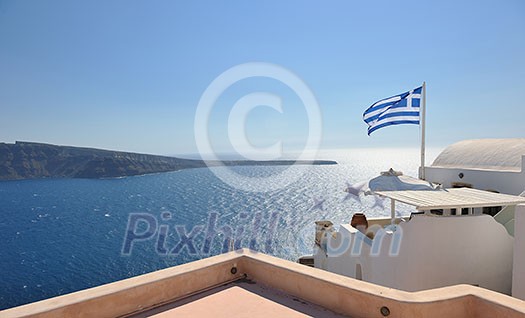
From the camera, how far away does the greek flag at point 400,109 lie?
10195 millimetres

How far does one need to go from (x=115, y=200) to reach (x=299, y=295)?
80232 millimetres

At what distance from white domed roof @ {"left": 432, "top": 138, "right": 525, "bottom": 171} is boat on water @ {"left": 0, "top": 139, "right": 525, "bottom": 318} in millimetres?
3015

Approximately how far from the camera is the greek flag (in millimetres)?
10195

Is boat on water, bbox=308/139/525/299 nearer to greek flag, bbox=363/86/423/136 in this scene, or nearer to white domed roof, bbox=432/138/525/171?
white domed roof, bbox=432/138/525/171

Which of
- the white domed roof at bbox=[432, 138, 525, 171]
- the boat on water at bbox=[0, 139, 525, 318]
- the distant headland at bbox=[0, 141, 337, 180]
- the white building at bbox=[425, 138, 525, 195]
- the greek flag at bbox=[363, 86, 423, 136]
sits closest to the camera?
the boat on water at bbox=[0, 139, 525, 318]

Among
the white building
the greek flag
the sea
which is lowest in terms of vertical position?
the sea

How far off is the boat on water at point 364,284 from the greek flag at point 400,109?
393 cm

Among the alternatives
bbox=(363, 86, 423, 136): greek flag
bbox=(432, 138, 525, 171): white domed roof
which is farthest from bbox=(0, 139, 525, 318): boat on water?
bbox=(363, 86, 423, 136): greek flag

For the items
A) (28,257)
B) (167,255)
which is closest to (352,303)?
(167,255)

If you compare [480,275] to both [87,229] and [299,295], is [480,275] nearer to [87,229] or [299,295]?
[299,295]

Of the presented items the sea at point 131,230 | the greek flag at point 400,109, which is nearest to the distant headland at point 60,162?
the sea at point 131,230

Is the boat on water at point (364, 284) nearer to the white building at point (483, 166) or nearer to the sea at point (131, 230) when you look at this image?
the white building at point (483, 166)

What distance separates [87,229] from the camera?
48.9m

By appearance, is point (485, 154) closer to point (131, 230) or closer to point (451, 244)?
point (451, 244)
